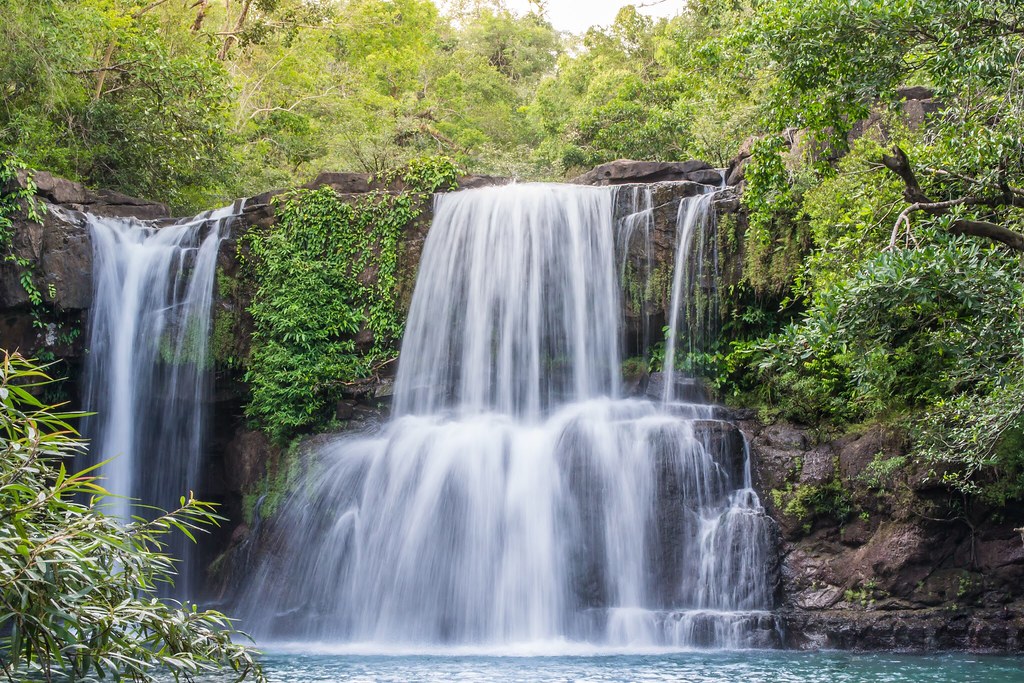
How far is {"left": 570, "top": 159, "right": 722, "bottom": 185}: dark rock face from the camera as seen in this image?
65.5ft

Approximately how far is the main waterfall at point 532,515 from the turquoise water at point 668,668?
110 centimetres

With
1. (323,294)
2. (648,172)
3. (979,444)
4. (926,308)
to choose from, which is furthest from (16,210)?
(979,444)

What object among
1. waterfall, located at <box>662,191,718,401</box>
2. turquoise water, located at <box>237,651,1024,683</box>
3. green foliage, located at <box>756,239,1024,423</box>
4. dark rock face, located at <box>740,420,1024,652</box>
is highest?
waterfall, located at <box>662,191,718,401</box>

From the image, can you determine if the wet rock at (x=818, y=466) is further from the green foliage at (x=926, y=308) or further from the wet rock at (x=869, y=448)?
the green foliage at (x=926, y=308)

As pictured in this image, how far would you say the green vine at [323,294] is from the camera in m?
17.4

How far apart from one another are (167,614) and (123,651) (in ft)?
1.13

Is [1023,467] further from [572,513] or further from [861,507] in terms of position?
[572,513]

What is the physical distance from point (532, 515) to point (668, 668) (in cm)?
396

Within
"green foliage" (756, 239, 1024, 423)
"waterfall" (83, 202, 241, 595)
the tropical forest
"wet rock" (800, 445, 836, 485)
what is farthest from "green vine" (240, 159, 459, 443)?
"green foliage" (756, 239, 1024, 423)

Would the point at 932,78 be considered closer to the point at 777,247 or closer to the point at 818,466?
the point at 818,466

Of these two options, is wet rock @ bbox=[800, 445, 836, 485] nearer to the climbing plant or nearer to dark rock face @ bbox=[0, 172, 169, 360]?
dark rock face @ bbox=[0, 172, 169, 360]

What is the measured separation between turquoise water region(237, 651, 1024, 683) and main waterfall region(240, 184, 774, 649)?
3.61 feet

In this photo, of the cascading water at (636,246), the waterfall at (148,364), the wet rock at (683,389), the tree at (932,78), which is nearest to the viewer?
the tree at (932,78)

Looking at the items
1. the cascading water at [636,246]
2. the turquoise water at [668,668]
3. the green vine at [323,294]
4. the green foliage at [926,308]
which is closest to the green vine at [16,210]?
the green vine at [323,294]
